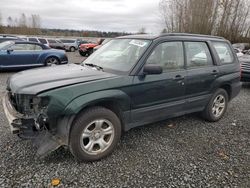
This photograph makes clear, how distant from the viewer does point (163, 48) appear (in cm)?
362

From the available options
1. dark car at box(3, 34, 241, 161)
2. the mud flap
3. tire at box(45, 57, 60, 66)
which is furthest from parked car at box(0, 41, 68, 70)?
the mud flap

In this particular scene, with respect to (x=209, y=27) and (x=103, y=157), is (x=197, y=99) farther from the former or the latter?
(x=209, y=27)

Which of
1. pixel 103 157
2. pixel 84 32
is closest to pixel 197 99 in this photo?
pixel 103 157

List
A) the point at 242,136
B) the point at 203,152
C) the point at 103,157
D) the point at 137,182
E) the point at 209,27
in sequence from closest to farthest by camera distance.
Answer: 1. the point at 137,182
2. the point at 103,157
3. the point at 203,152
4. the point at 242,136
5. the point at 209,27

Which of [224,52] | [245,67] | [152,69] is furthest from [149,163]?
[245,67]

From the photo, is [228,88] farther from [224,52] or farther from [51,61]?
[51,61]

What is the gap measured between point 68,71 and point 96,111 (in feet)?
3.07

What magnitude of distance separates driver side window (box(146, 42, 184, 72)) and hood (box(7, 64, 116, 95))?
32.6 inches

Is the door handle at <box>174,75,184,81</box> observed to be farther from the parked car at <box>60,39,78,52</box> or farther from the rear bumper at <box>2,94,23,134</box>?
the parked car at <box>60,39,78,52</box>

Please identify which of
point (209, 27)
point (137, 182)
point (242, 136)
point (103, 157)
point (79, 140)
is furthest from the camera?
point (209, 27)

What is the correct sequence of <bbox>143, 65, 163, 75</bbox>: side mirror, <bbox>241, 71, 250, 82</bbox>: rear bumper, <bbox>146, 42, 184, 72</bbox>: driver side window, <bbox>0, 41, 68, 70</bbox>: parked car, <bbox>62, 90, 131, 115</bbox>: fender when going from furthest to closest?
<bbox>0, 41, 68, 70</bbox>: parked car < <bbox>241, 71, 250, 82</bbox>: rear bumper < <bbox>146, 42, 184, 72</bbox>: driver side window < <bbox>143, 65, 163, 75</bbox>: side mirror < <bbox>62, 90, 131, 115</bbox>: fender

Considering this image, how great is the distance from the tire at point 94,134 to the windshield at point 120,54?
2.59ft

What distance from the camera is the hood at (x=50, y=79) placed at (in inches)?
→ 109

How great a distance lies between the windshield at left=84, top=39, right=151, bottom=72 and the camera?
3.41 m
